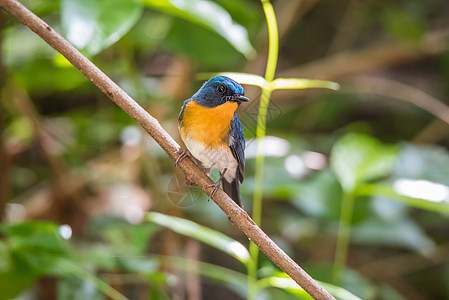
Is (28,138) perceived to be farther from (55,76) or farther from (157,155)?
(157,155)

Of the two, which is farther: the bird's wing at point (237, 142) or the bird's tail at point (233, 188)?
the bird's tail at point (233, 188)

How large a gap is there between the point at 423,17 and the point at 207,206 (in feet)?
8.47

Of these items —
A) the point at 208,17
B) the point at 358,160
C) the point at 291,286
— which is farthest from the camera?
the point at 358,160

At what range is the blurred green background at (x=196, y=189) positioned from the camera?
1548mm

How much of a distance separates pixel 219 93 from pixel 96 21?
415 millimetres

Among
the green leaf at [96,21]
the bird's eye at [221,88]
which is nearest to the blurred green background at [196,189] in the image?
the green leaf at [96,21]

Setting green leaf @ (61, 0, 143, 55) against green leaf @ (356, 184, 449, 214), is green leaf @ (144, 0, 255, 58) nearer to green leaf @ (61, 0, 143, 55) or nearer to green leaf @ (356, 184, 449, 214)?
green leaf @ (61, 0, 143, 55)

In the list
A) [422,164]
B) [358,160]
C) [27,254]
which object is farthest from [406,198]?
[27,254]

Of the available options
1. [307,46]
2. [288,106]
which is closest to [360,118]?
[307,46]

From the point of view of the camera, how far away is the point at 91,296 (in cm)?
161

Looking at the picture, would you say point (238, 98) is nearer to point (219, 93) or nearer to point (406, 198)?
point (219, 93)

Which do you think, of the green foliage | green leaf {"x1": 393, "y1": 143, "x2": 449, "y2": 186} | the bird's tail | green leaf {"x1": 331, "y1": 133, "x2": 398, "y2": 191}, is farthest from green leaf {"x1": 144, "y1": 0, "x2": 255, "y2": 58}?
green leaf {"x1": 393, "y1": 143, "x2": 449, "y2": 186}

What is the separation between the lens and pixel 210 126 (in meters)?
1.51

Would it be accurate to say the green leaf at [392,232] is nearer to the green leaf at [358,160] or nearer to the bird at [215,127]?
the green leaf at [358,160]
